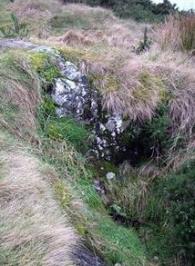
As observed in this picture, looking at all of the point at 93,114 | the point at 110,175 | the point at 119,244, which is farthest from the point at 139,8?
the point at 119,244

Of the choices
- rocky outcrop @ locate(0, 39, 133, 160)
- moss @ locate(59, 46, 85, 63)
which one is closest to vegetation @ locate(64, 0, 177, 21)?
moss @ locate(59, 46, 85, 63)

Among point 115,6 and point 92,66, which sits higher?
point 92,66

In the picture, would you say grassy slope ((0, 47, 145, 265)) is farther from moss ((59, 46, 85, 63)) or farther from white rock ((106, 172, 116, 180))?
moss ((59, 46, 85, 63))

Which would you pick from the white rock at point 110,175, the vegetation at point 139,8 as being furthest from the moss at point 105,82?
the vegetation at point 139,8

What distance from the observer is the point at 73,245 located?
310 centimetres

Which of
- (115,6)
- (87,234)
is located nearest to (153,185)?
(87,234)

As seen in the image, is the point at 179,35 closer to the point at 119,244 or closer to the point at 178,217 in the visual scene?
the point at 178,217

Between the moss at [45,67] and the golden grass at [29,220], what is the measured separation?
144cm

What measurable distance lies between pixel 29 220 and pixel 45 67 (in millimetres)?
2383

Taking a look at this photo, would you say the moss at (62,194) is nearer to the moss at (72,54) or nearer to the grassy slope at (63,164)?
the grassy slope at (63,164)

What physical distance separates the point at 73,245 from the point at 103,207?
1.20 meters

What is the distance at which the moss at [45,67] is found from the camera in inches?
196

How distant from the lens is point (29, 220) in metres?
2.94

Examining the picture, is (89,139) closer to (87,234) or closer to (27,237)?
(87,234)
